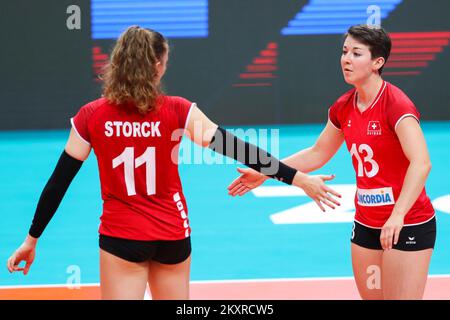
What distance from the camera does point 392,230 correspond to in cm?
385

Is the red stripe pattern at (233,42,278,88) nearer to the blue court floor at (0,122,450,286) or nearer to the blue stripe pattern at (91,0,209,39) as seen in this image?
the blue stripe pattern at (91,0,209,39)

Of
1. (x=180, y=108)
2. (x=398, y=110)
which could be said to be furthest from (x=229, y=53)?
(x=180, y=108)

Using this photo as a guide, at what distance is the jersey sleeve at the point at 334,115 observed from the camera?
14.7ft

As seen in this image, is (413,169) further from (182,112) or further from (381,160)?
(182,112)

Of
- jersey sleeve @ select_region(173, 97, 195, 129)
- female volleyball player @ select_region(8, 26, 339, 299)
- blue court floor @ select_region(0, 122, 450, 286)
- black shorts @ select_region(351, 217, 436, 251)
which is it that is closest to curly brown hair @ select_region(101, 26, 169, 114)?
female volleyball player @ select_region(8, 26, 339, 299)

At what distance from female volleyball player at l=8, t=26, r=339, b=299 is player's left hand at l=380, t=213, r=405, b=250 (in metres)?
0.67

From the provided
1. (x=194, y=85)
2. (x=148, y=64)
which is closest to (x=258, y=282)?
(x=148, y=64)

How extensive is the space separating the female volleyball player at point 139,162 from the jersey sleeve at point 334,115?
2.90ft

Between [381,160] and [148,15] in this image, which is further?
[148,15]

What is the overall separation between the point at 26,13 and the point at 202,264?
9.13m

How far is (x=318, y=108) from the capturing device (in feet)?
50.1

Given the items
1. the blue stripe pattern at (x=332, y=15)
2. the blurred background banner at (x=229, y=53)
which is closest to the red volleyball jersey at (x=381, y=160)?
the blurred background banner at (x=229, y=53)

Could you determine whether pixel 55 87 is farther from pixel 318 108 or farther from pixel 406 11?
pixel 406 11

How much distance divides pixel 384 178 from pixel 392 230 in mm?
382
